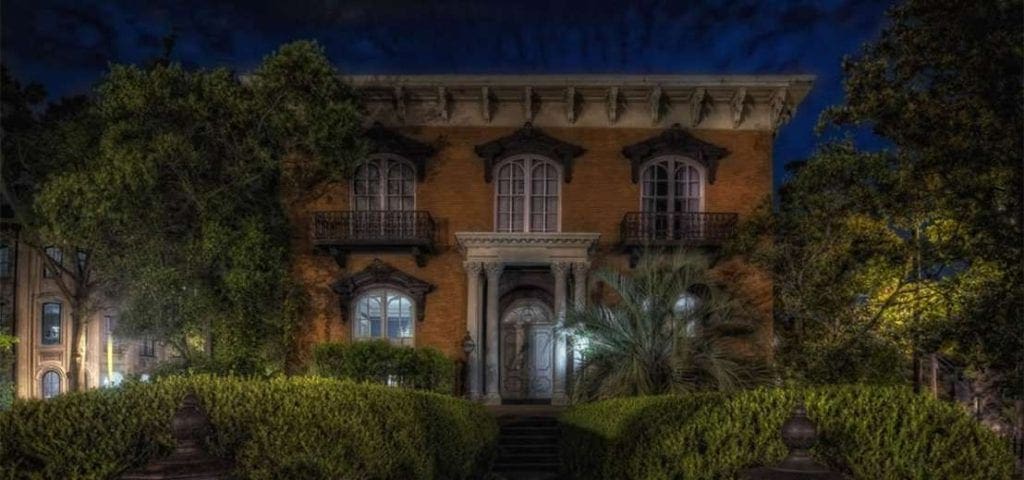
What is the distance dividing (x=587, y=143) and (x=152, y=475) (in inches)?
788

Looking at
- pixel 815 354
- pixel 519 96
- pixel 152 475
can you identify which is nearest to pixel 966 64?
pixel 815 354

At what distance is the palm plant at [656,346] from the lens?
1463 cm

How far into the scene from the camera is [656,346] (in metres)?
14.8

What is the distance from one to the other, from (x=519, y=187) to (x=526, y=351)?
439 cm

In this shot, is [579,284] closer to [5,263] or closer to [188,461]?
[188,461]

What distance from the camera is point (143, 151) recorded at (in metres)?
19.8

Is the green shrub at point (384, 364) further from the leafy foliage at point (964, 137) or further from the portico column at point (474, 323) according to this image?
the leafy foliage at point (964, 137)

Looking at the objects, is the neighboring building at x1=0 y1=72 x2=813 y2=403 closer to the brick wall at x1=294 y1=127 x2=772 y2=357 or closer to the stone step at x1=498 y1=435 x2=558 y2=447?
the brick wall at x1=294 y1=127 x2=772 y2=357

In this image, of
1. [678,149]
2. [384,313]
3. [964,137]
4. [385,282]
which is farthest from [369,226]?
[964,137]

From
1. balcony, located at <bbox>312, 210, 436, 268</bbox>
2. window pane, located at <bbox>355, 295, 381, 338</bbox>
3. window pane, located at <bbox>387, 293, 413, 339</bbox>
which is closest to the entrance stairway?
window pane, located at <bbox>387, 293, 413, 339</bbox>

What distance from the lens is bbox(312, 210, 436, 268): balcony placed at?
23.3 m

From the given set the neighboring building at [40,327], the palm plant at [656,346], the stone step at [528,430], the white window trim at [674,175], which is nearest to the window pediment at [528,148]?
the white window trim at [674,175]

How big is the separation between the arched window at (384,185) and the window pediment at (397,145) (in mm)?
311

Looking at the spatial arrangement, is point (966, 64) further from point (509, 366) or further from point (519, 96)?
point (509, 366)
